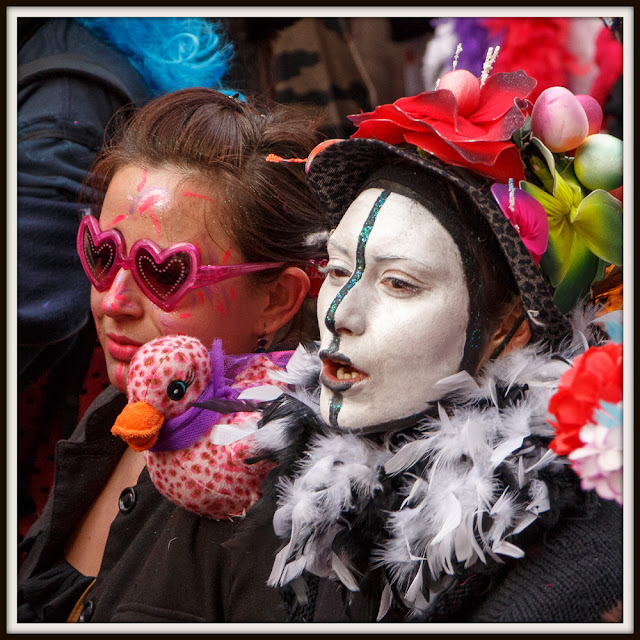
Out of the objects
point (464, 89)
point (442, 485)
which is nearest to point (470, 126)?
point (464, 89)

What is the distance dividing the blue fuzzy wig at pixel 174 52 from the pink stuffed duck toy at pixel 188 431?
3.23 feet

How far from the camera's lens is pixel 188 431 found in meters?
1.49

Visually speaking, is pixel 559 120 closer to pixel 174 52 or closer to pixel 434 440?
pixel 434 440

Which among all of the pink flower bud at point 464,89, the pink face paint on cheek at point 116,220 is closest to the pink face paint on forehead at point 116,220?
the pink face paint on cheek at point 116,220

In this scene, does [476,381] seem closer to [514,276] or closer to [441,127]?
[514,276]

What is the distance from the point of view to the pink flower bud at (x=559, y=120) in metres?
1.34

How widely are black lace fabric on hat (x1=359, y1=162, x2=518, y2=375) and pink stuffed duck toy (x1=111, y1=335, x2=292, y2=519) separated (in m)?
0.45

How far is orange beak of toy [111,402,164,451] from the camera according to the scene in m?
1.42

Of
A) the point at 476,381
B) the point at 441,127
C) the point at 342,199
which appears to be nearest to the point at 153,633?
the point at 476,381

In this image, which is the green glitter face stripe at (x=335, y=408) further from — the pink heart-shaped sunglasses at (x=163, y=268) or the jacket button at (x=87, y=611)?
the jacket button at (x=87, y=611)

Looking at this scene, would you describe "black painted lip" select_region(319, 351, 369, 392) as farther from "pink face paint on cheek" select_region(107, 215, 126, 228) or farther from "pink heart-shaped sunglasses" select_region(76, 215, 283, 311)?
"pink face paint on cheek" select_region(107, 215, 126, 228)

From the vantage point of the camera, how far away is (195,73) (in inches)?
87.3

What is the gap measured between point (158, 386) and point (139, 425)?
0.27 feet

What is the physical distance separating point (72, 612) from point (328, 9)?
1390 mm
